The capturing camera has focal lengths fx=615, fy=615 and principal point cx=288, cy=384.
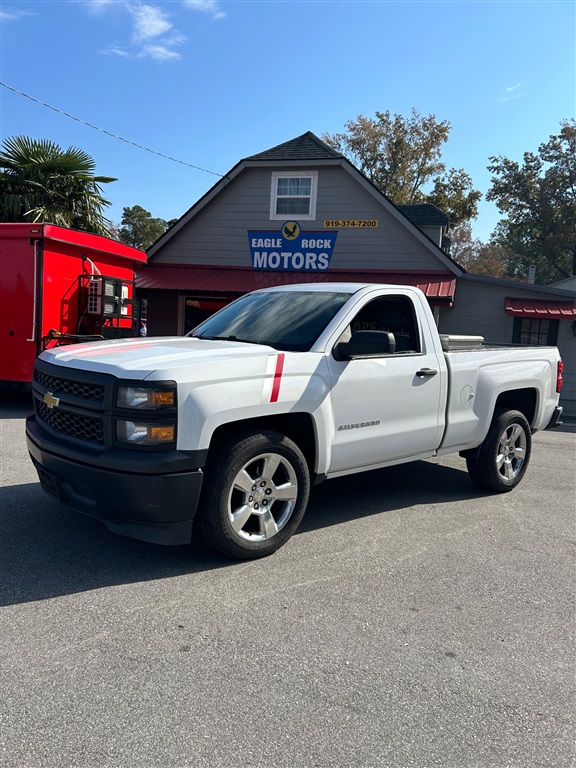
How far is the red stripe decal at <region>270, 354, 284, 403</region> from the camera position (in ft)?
13.3

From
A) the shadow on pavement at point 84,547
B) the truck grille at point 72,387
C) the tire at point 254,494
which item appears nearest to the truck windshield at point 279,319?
the tire at point 254,494

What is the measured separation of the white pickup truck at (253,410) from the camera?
361 cm

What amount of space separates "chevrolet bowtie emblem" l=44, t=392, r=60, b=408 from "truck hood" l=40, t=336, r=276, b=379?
0.74 feet

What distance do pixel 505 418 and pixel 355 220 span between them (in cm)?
1010

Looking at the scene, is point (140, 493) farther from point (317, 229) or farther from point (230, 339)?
point (317, 229)

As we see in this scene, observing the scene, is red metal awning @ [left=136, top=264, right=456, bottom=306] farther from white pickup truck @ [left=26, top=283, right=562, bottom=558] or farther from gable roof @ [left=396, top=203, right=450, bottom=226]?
white pickup truck @ [left=26, top=283, right=562, bottom=558]

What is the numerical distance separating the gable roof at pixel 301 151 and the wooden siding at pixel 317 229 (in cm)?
31

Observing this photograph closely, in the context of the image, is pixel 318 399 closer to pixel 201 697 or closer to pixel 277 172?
pixel 201 697

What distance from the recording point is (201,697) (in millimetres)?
2658

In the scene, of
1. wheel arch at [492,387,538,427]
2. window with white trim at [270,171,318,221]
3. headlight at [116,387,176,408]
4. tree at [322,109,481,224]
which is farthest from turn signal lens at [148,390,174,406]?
tree at [322,109,481,224]

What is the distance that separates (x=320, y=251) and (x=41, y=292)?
7684 mm

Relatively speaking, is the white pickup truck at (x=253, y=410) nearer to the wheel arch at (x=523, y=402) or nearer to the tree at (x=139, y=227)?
the wheel arch at (x=523, y=402)

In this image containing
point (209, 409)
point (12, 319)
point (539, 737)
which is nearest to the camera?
point (539, 737)

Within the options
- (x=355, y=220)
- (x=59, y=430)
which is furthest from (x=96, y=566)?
(x=355, y=220)
